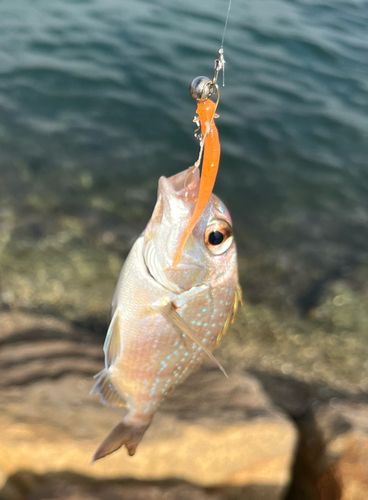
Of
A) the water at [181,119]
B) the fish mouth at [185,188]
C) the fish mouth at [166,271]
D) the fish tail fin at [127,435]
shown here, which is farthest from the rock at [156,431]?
the water at [181,119]

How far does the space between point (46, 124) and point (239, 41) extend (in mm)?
6096

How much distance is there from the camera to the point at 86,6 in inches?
465

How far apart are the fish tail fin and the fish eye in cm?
103

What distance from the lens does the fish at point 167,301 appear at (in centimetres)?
197

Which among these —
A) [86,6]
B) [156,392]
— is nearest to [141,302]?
[156,392]

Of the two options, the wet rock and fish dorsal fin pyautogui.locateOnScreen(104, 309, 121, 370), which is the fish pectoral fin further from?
the wet rock

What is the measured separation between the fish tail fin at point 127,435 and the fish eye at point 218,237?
103cm

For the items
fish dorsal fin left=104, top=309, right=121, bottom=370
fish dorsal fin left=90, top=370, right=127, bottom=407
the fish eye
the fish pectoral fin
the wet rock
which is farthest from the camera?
the wet rock

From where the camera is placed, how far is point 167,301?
2.05 m

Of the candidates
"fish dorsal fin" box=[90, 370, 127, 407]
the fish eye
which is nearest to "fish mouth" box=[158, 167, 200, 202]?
the fish eye

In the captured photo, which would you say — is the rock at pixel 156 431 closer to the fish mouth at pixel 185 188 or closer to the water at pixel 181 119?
the fish mouth at pixel 185 188

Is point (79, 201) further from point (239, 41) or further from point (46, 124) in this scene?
point (239, 41)

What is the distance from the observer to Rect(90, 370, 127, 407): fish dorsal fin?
7.60 feet

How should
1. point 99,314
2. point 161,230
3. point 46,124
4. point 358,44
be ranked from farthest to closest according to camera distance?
point 358,44 < point 46,124 < point 99,314 < point 161,230
